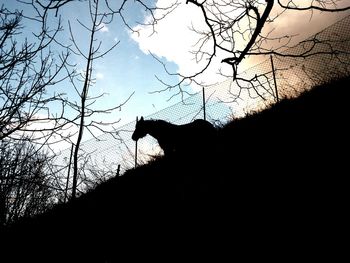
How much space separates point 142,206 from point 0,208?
2371mm

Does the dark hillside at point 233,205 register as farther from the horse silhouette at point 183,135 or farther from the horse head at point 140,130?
the horse head at point 140,130

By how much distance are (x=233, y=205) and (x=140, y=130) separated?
583cm

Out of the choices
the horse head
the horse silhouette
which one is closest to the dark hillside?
the horse silhouette

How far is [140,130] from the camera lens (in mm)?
8875

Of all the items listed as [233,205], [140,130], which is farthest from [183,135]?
[233,205]

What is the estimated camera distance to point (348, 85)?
228 inches

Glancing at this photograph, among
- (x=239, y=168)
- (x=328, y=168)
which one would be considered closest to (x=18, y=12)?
(x=239, y=168)

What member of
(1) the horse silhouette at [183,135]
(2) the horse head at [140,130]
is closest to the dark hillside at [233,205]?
(1) the horse silhouette at [183,135]

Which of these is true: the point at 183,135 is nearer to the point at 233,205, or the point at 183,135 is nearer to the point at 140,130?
the point at 140,130

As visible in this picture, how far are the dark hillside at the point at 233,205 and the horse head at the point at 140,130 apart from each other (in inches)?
92.2

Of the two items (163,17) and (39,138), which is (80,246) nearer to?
(39,138)

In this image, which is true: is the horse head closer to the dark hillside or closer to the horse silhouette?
the horse silhouette

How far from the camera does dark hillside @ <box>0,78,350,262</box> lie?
2.66 metres

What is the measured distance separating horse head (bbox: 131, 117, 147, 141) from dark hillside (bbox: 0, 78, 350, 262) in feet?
7.68
